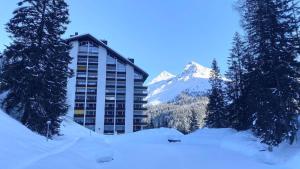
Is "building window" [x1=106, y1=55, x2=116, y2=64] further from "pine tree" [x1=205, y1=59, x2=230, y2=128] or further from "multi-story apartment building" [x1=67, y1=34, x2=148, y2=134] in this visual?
"pine tree" [x1=205, y1=59, x2=230, y2=128]

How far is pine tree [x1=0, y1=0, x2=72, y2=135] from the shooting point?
29.7 meters

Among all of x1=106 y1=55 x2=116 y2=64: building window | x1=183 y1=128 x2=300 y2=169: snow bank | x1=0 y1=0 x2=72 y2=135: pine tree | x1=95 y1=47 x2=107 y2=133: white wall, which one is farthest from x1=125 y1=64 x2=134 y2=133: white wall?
x1=0 y1=0 x2=72 y2=135: pine tree

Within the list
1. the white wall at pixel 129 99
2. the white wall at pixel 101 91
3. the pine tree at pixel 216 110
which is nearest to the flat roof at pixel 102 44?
the white wall at pixel 129 99

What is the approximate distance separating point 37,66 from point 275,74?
20.0 metres

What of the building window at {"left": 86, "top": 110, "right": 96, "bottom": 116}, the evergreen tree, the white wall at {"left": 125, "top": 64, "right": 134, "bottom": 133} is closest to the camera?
the evergreen tree

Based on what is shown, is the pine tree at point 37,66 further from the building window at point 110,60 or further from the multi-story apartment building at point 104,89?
the building window at point 110,60

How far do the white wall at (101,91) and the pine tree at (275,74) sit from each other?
76.5 metres

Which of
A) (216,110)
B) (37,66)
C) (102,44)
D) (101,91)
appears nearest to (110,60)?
(102,44)

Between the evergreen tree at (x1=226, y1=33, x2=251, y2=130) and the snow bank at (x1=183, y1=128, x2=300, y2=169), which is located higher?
the evergreen tree at (x1=226, y1=33, x2=251, y2=130)

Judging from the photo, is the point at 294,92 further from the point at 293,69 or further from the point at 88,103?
the point at 88,103

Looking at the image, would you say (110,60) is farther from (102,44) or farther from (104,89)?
(104,89)

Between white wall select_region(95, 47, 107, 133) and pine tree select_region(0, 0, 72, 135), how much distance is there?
72.1 metres

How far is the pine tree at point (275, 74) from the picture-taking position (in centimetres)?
2823

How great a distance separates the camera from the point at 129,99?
109812 mm
